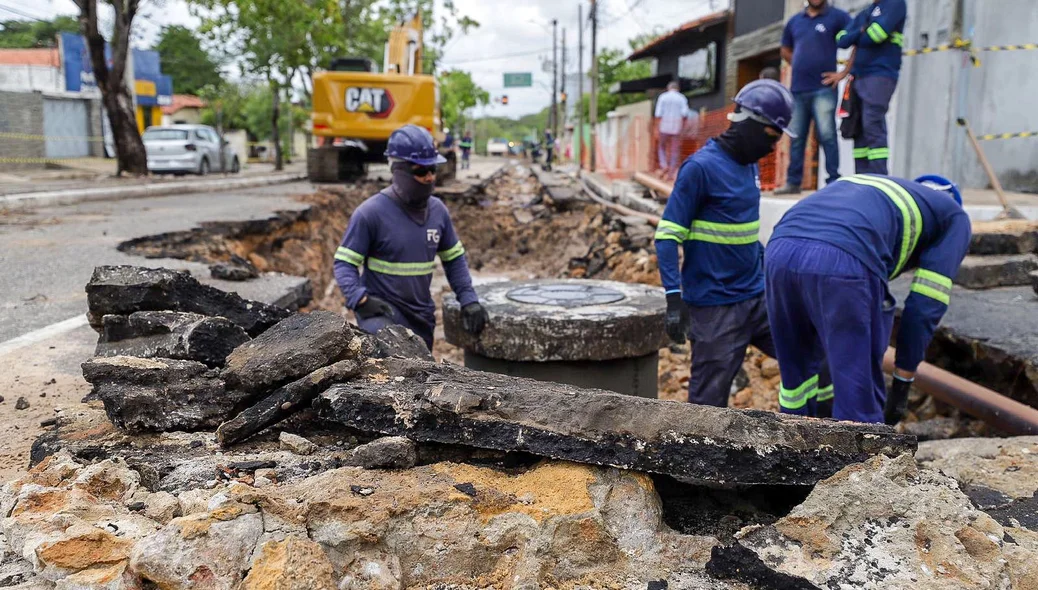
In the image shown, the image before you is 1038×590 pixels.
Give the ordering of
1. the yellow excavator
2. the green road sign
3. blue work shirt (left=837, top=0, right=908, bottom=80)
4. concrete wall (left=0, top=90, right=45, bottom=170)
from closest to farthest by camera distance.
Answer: blue work shirt (left=837, top=0, right=908, bottom=80) → the yellow excavator → concrete wall (left=0, top=90, right=45, bottom=170) → the green road sign

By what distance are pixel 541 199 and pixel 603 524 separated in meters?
16.5

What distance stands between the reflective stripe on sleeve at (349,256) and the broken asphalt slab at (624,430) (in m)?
2.13

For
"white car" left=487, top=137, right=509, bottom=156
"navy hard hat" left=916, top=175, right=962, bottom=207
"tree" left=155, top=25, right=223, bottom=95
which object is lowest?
"navy hard hat" left=916, top=175, right=962, bottom=207

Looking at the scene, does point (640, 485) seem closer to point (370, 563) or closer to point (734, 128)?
point (370, 563)

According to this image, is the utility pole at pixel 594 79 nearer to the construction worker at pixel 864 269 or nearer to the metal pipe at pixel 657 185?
the metal pipe at pixel 657 185

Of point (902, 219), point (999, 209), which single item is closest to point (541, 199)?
point (999, 209)

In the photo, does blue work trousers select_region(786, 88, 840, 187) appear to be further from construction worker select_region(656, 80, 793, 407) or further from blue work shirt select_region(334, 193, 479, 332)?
blue work shirt select_region(334, 193, 479, 332)

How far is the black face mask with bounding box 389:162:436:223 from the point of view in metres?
4.39

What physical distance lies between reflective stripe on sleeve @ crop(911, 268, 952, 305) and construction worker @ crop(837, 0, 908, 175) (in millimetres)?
3654

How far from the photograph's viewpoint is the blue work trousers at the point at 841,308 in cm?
308

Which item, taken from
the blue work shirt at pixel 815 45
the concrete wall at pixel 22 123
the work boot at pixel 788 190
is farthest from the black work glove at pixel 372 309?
the concrete wall at pixel 22 123

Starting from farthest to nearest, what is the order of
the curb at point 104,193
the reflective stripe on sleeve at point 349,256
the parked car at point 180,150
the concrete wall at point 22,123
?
the concrete wall at point 22,123, the parked car at point 180,150, the curb at point 104,193, the reflective stripe on sleeve at point 349,256

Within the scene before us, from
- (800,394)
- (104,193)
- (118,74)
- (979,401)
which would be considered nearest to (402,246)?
(800,394)

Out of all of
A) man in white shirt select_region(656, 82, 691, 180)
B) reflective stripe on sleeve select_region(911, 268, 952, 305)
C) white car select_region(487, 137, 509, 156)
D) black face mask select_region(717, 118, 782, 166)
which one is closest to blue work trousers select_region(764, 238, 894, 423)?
reflective stripe on sleeve select_region(911, 268, 952, 305)
